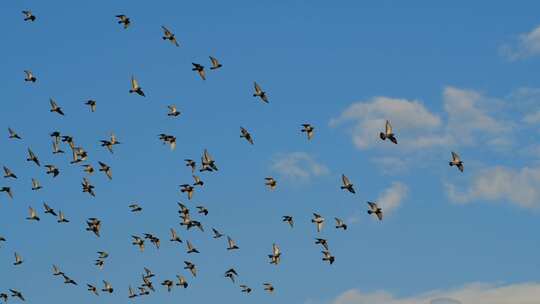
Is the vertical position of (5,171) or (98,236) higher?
(5,171)

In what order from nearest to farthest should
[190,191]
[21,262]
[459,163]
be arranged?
[459,163], [190,191], [21,262]

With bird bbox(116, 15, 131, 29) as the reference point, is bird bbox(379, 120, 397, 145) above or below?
below

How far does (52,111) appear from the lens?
13125cm

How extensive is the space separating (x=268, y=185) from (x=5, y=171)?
35.7 metres

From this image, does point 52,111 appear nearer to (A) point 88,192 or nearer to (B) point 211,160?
(A) point 88,192

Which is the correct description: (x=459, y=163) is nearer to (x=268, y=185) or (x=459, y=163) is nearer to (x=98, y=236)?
(x=268, y=185)

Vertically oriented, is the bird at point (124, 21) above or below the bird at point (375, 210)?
above

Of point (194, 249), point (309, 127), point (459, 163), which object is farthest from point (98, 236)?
point (459, 163)

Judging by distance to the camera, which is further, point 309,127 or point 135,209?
point 135,209

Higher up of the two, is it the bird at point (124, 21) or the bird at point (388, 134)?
the bird at point (124, 21)

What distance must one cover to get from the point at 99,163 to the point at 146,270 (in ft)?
78.4

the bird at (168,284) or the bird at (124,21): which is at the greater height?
the bird at (124,21)

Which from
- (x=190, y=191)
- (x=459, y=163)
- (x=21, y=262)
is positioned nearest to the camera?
(x=459, y=163)

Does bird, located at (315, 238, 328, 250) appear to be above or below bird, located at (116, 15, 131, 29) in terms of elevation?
below
